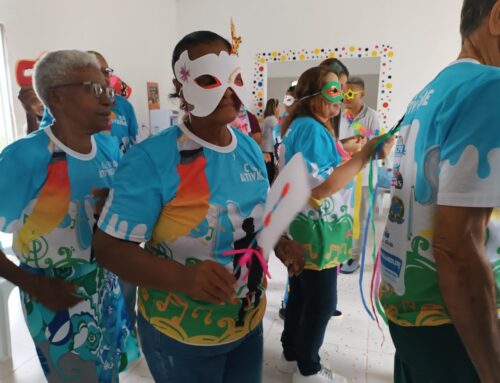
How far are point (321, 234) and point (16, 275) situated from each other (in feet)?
→ 3.88

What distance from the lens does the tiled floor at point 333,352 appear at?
1.92 metres

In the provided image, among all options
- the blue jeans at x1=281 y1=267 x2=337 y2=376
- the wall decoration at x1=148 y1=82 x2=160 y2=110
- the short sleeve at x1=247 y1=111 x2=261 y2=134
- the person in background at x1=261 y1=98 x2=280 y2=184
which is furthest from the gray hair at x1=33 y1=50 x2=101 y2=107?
the wall decoration at x1=148 y1=82 x2=160 y2=110

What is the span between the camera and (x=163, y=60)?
18.3 ft

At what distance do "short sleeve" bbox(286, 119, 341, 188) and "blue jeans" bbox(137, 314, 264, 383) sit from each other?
2.71 ft

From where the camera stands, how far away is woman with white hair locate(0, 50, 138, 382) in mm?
1124

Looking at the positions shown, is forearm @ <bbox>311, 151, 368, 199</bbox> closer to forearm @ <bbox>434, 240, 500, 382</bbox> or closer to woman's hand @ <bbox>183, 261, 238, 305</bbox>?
forearm @ <bbox>434, 240, 500, 382</bbox>

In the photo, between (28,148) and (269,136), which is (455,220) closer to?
(28,148)

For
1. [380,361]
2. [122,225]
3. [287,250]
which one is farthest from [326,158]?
[380,361]

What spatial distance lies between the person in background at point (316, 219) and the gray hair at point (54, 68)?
932mm

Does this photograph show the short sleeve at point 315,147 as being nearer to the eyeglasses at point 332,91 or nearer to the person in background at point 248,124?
the eyeglasses at point 332,91

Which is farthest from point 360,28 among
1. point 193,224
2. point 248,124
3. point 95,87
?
point 193,224

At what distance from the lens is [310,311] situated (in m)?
1.71

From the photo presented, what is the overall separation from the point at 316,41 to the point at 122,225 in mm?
5142

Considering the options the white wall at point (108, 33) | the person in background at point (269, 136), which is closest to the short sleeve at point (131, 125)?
the white wall at point (108, 33)
